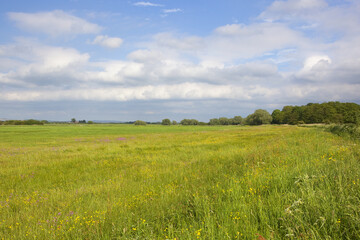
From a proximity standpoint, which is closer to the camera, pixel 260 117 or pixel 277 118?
pixel 260 117

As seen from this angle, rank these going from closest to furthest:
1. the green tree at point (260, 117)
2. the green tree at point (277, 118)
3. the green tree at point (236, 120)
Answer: the green tree at point (277, 118) < the green tree at point (260, 117) < the green tree at point (236, 120)

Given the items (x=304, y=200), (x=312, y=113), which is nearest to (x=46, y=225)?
(x=304, y=200)

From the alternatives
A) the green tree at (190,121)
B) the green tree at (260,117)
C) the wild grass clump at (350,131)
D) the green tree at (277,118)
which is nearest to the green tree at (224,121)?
the green tree at (190,121)

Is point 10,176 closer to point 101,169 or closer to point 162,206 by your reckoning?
point 101,169

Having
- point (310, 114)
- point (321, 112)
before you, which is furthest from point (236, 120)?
point (321, 112)

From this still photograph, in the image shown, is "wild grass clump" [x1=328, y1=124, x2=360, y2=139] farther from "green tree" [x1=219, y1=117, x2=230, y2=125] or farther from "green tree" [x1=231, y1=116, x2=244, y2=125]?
"green tree" [x1=219, y1=117, x2=230, y2=125]

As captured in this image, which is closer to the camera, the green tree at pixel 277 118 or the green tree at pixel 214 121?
the green tree at pixel 277 118

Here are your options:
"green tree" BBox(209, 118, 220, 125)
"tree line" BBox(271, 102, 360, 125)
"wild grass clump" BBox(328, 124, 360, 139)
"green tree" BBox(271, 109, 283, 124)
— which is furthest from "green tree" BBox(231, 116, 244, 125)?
"wild grass clump" BBox(328, 124, 360, 139)

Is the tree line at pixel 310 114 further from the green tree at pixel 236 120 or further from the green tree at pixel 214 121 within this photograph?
the green tree at pixel 214 121

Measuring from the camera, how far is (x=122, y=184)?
24.8 feet

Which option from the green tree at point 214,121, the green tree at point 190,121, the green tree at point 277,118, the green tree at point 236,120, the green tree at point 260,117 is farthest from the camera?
the green tree at point 190,121

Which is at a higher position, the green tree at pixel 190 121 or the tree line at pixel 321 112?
the tree line at pixel 321 112

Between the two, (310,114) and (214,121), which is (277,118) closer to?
(310,114)

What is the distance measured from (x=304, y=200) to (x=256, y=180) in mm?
1757
